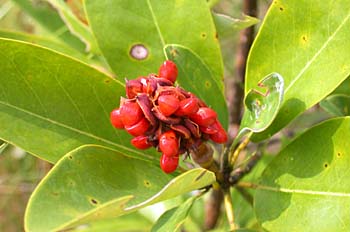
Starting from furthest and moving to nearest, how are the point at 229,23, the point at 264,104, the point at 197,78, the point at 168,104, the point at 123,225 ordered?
the point at 123,225 < the point at 229,23 < the point at 197,78 < the point at 264,104 < the point at 168,104

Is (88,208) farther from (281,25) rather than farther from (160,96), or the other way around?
(281,25)

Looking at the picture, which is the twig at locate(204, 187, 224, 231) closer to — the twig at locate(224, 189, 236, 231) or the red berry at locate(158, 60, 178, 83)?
the twig at locate(224, 189, 236, 231)

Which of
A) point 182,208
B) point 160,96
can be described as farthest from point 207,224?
point 160,96

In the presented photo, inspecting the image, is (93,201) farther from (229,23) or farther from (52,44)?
(52,44)

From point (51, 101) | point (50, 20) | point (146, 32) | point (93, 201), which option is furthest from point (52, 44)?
point (93, 201)

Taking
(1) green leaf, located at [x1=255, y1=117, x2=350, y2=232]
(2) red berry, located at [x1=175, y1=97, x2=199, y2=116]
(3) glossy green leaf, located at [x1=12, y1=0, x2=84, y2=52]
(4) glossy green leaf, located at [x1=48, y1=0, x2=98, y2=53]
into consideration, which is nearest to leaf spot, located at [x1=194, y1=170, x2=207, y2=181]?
(2) red berry, located at [x1=175, y1=97, x2=199, y2=116]

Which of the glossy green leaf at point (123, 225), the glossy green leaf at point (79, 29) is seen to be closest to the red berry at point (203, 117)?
the glossy green leaf at point (79, 29)
